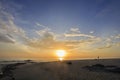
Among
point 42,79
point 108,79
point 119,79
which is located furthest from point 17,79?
point 119,79

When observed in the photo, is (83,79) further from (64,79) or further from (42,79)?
(42,79)

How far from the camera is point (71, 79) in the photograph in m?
22.5

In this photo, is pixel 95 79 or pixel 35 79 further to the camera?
pixel 35 79

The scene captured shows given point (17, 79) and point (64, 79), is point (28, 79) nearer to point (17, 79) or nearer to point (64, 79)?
point (17, 79)

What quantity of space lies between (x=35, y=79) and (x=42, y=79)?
1.13 meters

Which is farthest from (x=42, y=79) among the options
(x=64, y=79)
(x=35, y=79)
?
(x=64, y=79)

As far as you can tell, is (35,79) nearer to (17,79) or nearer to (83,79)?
(17,79)

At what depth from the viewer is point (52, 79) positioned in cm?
2311

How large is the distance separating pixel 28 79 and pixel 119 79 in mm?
13413

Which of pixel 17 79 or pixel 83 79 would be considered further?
pixel 17 79

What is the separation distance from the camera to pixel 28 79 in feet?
78.1

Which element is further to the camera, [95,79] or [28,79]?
[28,79]

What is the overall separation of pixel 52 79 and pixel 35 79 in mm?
2667

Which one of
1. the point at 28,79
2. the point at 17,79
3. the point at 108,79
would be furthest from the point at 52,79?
the point at 108,79
